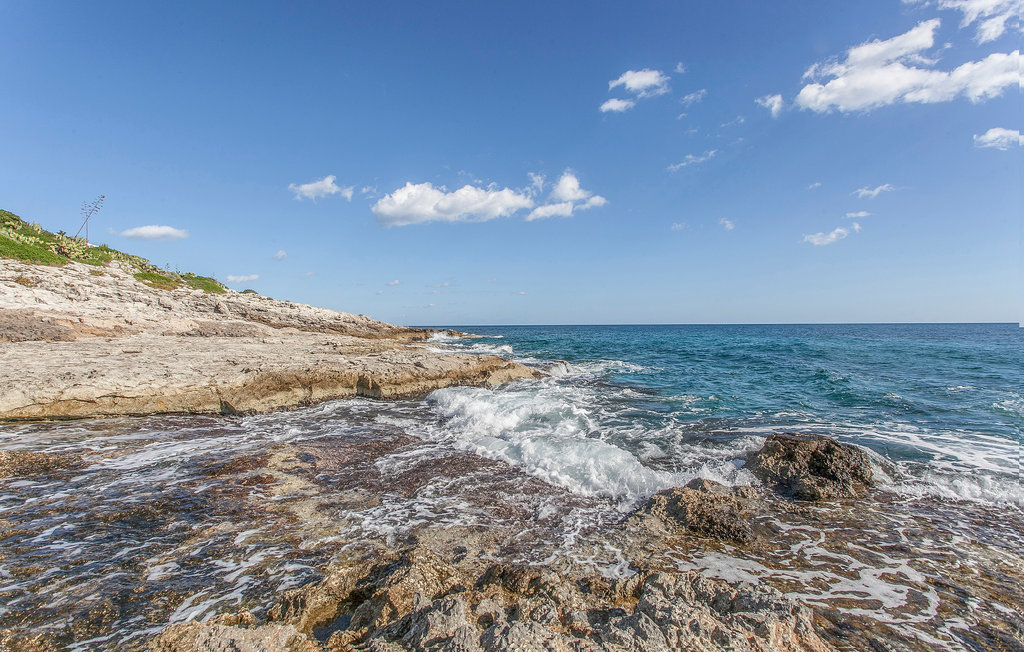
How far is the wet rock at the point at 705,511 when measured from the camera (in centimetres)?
493

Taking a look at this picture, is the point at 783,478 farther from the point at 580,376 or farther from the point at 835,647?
the point at 580,376

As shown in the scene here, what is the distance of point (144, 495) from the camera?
564 cm

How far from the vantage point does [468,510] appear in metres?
5.56

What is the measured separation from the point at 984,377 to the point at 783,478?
810 inches

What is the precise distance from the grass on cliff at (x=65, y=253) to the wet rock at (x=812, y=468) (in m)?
32.8

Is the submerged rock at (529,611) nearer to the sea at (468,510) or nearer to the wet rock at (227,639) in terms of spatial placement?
the wet rock at (227,639)

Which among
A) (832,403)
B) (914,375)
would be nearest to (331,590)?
(832,403)

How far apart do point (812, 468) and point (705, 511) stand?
9.89 feet

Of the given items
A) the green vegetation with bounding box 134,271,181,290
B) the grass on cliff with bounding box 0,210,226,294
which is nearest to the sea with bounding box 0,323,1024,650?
the grass on cliff with bounding box 0,210,226,294

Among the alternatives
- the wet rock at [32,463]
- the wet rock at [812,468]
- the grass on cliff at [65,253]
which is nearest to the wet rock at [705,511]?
the wet rock at [812,468]

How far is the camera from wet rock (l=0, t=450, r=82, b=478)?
622cm

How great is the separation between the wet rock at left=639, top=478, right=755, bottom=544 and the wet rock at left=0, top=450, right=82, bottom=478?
8.86 metres

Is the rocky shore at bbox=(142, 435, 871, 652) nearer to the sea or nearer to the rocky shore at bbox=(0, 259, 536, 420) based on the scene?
the sea

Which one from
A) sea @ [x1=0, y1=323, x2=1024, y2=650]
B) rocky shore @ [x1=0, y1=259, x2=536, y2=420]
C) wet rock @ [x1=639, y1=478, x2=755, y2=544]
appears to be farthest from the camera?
rocky shore @ [x1=0, y1=259, x2=536, y2=420]
